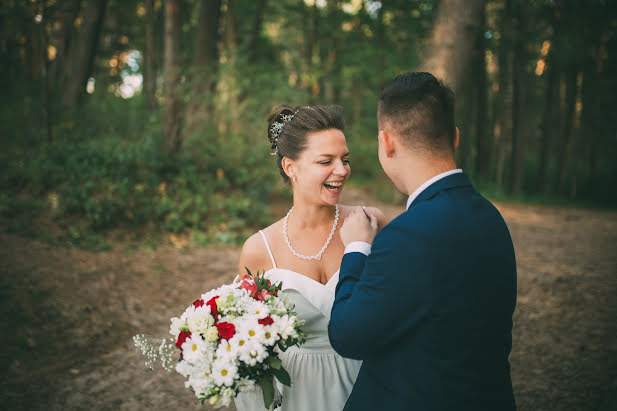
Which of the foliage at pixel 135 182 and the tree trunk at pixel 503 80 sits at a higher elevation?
the tree trunk at pixel 503 80

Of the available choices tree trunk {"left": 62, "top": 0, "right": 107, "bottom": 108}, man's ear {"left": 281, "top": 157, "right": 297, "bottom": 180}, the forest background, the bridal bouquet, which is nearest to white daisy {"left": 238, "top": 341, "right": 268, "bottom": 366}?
the bridal bouquet

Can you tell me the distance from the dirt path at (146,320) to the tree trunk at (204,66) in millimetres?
3341

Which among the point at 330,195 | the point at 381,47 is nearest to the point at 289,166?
the point at 330,195

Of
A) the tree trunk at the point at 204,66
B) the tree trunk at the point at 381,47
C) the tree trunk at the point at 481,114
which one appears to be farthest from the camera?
the tree trunk at the point at 381,47

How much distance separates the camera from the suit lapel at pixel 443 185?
1559mm

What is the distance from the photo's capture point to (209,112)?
941 centimetres

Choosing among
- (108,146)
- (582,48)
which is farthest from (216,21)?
(582,48)

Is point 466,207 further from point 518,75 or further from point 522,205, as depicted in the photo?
point 518,75

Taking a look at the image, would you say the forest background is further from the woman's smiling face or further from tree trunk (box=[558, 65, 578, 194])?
the woman's smiling face

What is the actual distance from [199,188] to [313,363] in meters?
6.74

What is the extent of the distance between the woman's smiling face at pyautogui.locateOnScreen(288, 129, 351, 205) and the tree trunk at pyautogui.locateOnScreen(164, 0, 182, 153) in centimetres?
704

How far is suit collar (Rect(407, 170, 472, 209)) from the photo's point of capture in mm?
1560

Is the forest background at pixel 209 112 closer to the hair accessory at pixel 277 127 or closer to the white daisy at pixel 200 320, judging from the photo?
the hair accessory at pixel 277 127

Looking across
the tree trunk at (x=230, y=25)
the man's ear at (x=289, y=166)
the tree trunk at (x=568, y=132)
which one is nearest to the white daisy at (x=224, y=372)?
the man's ear at (x=289, y=166)
